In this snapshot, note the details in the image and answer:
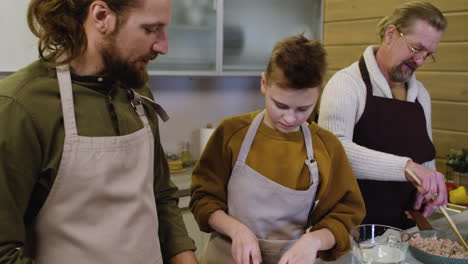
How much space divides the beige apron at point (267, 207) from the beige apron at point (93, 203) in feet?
0.97

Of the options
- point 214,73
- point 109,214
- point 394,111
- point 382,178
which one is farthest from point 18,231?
point 214,73

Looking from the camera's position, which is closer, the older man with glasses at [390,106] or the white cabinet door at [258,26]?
the older man with glasses at [390,106]

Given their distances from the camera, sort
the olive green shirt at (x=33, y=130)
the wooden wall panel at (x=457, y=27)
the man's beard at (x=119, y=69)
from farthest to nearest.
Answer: the wooden wall panel at (x=457, y=27), the man's beard at (x=119, y=69), the olive green shirt at (x=33, y=130)

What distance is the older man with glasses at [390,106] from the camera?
4.96 ft

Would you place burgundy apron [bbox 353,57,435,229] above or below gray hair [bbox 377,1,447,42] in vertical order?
below

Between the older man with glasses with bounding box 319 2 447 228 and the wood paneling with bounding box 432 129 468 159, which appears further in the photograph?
the wood paneling with bounding box 432 129 468 159

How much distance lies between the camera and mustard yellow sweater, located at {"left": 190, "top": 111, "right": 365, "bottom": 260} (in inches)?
45.1

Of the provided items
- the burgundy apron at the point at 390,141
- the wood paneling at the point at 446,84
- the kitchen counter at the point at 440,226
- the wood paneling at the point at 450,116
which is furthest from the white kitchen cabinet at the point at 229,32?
the kitchen counter at the point at 440,226

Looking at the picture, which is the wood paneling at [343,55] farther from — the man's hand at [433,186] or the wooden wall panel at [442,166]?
the man's hand at [433,186]

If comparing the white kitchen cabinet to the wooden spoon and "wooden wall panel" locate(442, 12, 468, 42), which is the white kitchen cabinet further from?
the wooden spoon

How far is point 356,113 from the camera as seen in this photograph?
154cm

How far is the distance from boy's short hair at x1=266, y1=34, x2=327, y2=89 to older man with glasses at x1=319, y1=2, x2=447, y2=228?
1.42ft

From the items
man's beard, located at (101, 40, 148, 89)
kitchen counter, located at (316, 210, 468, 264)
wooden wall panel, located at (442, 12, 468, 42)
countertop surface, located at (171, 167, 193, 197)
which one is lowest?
countertop surface, located at (171, 167, 193, 197)

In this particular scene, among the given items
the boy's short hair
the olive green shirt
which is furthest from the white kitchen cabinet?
the olive green shirt
